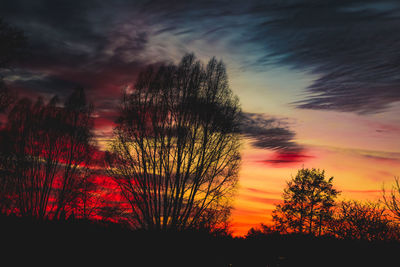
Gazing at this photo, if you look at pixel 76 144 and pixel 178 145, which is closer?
pixel 178 145

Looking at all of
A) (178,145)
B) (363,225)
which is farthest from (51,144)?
(363,225)

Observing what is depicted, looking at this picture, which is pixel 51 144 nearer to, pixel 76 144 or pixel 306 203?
pixel 76 144

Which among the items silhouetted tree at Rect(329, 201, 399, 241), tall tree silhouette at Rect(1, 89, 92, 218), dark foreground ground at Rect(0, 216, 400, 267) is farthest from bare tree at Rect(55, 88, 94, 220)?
silhouetted tree at Rect(329, 201, 399, 241)

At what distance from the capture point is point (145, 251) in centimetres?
1462

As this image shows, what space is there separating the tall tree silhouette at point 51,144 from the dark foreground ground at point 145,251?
32.1ft

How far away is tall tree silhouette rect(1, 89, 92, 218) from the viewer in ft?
87.2

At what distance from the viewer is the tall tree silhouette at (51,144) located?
26594mm

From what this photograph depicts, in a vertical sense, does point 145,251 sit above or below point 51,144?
below

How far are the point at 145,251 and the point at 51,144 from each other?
17675 mm

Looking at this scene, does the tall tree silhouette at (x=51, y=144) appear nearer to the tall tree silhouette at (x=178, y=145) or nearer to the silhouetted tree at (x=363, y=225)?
the tall tree silhouette at (x=178, y=145)

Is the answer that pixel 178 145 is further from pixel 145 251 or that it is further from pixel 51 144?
pixel 51 144

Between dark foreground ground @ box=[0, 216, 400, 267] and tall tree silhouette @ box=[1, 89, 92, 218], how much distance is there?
977 centimetres

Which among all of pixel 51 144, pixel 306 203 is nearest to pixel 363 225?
pixel 306 203

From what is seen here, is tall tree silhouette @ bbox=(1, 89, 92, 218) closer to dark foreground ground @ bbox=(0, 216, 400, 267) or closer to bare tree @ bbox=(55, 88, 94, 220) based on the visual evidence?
bare tree @ bbox=(55, 88, 94, 220)
